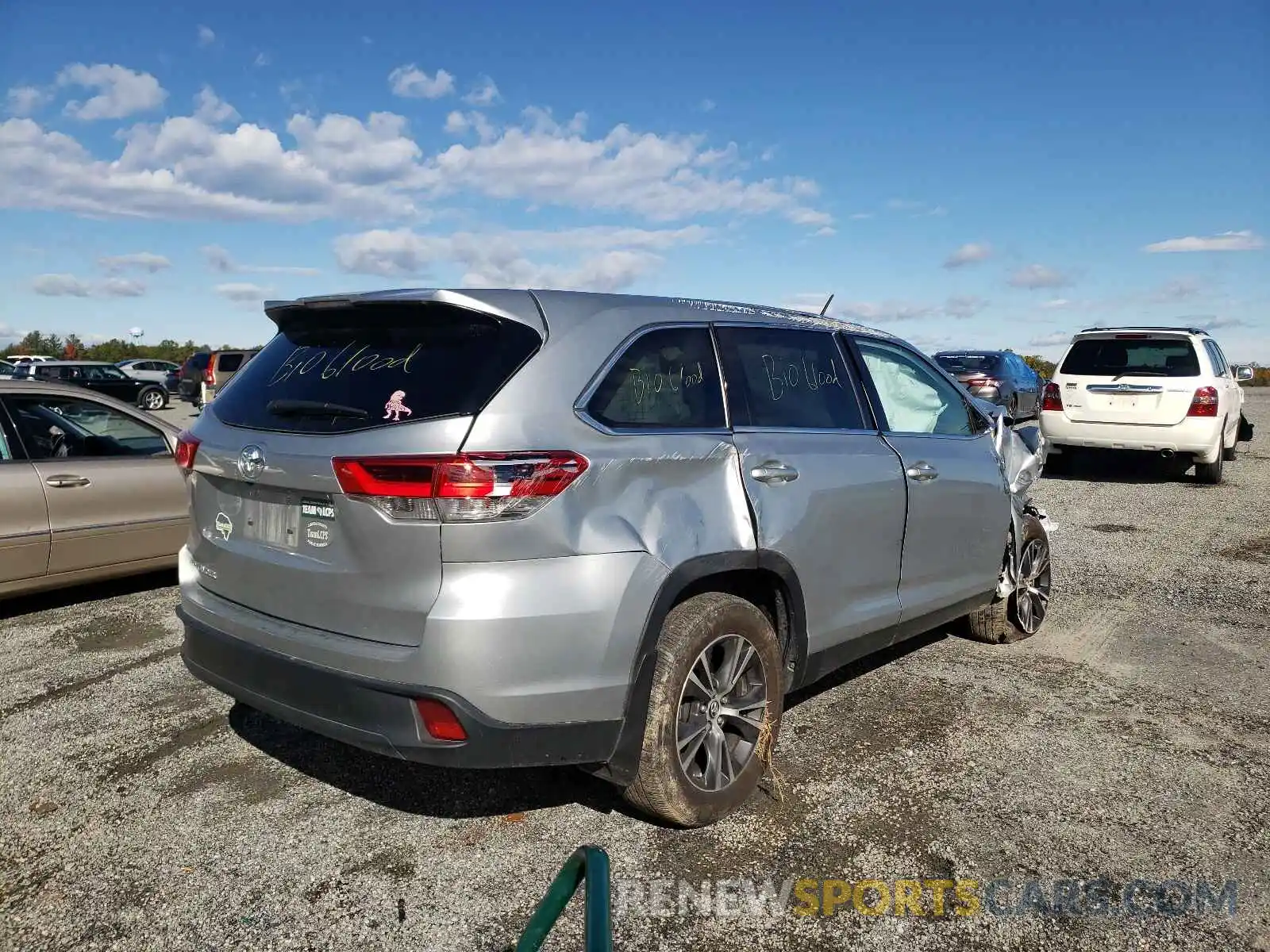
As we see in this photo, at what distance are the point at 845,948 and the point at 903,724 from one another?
170 centimetres

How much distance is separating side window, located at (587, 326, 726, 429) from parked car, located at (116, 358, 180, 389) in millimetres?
41385

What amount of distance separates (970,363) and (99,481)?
16278 mm

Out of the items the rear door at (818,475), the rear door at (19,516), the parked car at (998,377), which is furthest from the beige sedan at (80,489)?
the parked car at (998,377)

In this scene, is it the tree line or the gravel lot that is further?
the tree line

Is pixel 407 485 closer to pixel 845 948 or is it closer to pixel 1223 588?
pixel 845 948

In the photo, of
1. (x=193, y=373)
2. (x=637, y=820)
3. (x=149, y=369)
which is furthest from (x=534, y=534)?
(x=149, y=369)

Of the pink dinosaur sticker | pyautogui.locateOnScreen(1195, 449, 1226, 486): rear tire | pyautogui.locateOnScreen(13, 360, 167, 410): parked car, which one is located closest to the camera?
the pink dinosaur sticker

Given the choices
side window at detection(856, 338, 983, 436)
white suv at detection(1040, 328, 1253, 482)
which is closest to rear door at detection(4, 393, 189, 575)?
side window at detection(856, 338, 983, 436)

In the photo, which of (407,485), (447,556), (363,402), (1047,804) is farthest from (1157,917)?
(363,402)

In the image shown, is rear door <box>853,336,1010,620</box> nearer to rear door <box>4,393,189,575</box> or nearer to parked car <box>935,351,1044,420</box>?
rear door <box>4,393,189,575</box>

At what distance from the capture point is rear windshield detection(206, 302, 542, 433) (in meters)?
2.83

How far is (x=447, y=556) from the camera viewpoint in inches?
105

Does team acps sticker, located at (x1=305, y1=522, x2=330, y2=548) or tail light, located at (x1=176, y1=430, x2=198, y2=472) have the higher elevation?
tail light, located at (x1=176, y1=430, x2=198, y2=472)

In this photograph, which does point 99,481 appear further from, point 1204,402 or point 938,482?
point 1204,402
